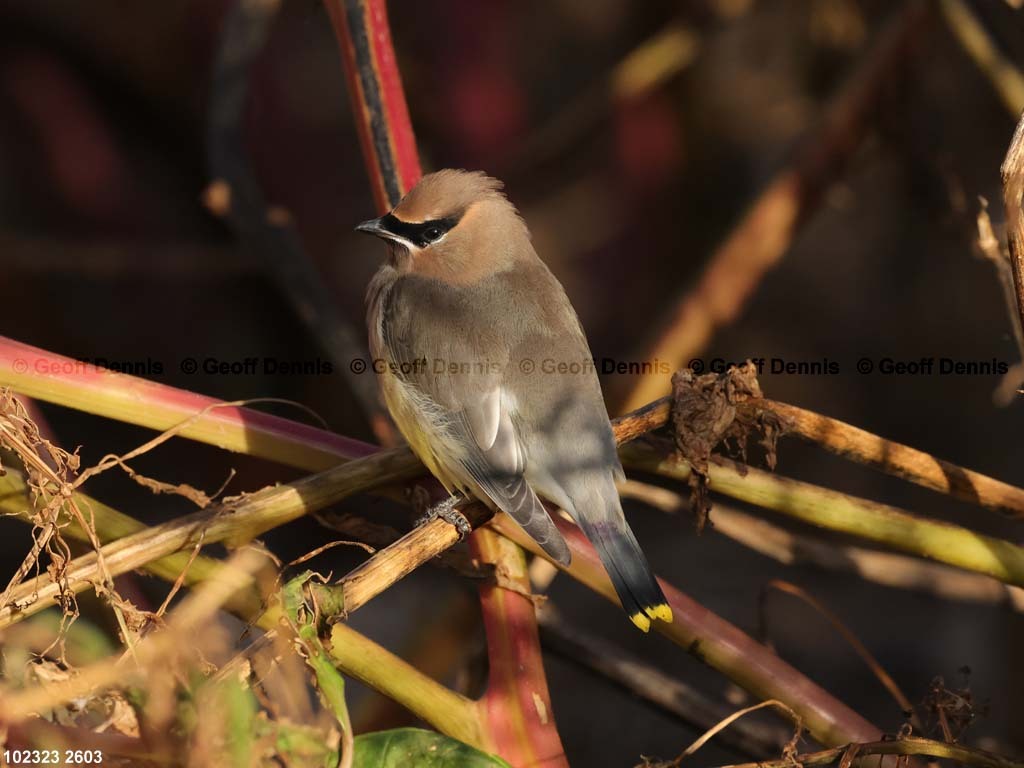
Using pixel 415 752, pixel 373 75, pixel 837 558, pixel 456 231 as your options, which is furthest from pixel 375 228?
pixel 415 752

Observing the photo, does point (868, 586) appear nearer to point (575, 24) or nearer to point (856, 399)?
point (856, 399)

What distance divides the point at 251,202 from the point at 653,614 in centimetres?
217

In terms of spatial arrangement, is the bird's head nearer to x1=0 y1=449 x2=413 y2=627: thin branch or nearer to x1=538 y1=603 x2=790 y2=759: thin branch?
x1=0 y1=449 x2=413 y2=627: thin branch

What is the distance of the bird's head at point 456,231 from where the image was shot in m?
3.44

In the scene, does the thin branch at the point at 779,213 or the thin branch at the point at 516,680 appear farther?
the thin branch at the point at 779,213

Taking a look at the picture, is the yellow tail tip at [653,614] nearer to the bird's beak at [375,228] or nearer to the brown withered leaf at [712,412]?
the brown withered leaf at [712,412]

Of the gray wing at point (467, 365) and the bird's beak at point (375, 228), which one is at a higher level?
the bird's beak at point (375, 228)

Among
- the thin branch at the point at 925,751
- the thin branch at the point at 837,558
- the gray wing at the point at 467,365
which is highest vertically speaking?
the gray wing at the point at 467,365

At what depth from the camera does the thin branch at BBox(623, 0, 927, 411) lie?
3916 mm

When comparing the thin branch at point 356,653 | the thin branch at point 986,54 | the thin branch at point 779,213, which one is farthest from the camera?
the thin branch at point 779,213

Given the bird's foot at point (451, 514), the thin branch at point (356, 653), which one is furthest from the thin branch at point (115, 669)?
the bird's foot at point (451, 514)

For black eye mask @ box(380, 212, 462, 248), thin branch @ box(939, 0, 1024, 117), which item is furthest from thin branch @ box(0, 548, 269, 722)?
thin branch @ box(939, 0, 1024, 117)

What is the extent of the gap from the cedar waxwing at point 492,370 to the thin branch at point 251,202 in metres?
0.36

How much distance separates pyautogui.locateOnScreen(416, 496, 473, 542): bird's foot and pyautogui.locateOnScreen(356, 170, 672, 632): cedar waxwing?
0.03 metres
